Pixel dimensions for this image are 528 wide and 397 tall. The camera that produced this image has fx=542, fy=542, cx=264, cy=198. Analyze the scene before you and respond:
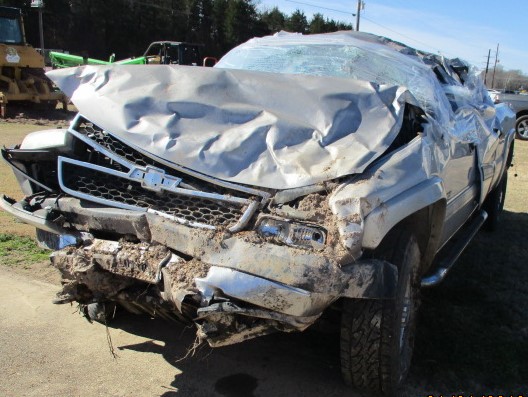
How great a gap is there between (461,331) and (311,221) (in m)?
1.98

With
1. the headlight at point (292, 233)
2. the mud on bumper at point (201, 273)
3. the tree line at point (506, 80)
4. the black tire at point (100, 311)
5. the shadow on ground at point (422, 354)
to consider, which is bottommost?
the tree line at point (506, 80)

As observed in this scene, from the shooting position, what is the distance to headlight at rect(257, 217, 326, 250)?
8.18 ft

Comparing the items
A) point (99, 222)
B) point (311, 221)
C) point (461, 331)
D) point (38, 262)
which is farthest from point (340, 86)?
point (38, 262)

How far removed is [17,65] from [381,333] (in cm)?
1793

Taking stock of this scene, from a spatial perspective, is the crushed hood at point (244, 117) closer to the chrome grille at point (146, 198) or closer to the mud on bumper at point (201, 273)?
the chrome grille at point (146, 198)

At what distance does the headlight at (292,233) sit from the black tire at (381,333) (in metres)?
0.46

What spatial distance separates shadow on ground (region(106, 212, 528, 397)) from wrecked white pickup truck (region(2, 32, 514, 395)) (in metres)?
0.38

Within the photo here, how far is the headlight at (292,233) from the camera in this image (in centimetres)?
249

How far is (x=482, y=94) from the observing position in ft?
20.4

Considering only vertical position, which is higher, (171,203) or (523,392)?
(171,203)

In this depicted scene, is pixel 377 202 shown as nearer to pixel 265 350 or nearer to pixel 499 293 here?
pixel 265 350

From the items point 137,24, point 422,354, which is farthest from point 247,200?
point 137,24

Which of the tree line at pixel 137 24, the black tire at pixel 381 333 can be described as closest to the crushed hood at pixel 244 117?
the black tire at pixel 381 333

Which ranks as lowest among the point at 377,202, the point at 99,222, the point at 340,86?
the point at 99,222
